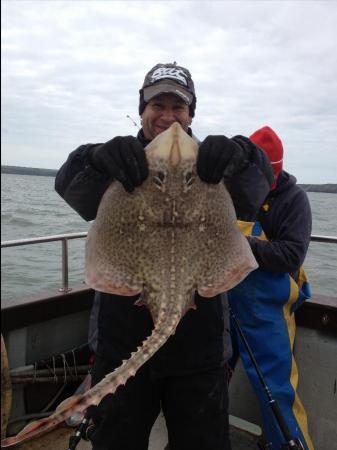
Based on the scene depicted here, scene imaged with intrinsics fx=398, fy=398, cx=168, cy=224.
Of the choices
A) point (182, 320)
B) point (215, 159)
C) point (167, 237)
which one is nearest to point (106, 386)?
point (167, 237)

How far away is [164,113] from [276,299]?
1673mm

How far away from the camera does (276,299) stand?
307cm

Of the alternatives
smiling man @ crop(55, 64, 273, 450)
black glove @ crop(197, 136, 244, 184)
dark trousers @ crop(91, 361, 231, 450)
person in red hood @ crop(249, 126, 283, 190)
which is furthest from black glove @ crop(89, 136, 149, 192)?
person in red hood @ crop(249, 126, 283, 190)

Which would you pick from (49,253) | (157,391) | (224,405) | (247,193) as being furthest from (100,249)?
(49,253)

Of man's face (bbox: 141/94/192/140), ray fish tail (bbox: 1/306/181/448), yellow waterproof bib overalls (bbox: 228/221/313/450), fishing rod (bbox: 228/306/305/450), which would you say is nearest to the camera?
ray fish tail (bbox: 1/306/181/448)

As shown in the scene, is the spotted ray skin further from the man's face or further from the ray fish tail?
the man's face

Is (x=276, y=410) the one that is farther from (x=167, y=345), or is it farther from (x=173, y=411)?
(x=167, y=345)

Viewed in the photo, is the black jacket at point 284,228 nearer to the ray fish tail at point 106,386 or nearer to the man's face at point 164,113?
the man's face at point 164,113

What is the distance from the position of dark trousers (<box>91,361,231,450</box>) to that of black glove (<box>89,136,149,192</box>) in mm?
1098

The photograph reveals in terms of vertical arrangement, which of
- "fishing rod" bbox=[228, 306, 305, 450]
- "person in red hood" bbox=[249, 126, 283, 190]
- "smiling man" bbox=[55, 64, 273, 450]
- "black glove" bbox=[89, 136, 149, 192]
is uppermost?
"person in red hood" bbox=[249, 126, 283, 190]

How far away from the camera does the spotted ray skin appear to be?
182cm

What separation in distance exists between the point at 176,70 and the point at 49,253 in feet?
36.4

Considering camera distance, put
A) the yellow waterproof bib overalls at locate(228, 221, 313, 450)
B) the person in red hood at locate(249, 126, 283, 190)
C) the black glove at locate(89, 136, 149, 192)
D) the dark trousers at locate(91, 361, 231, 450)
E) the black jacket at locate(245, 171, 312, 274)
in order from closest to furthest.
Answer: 1. the black glove at locate(89, 136, 149, 192)
2. the dark trousers at locate(91, 361, 231, 450)
3. the black jacket at locate(245, 171, 312, 274)
4. the yellow waterproof bib overalls at locate(228, 221, 313, 450)
5. the person in red hood at locate(249, 126, 283, 190)

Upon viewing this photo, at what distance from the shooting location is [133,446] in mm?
2260
